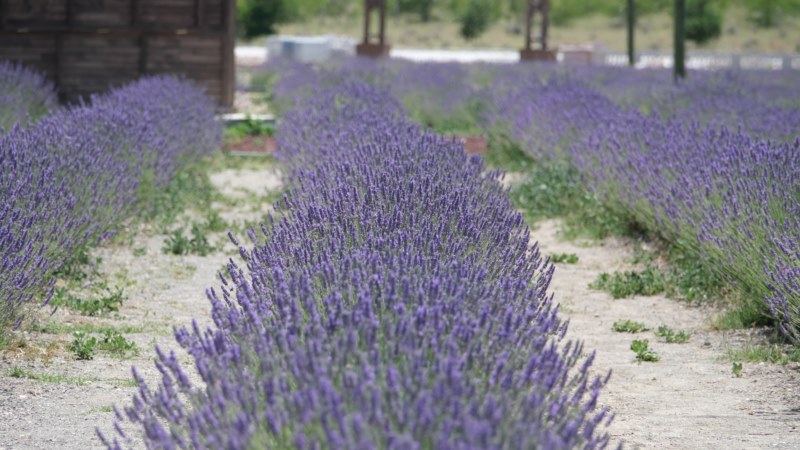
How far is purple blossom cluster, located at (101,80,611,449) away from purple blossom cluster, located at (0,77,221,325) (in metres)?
1.04

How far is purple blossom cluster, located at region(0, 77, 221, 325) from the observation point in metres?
5.17

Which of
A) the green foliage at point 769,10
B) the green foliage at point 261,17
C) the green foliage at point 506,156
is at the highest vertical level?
the green foliage at point 769,10

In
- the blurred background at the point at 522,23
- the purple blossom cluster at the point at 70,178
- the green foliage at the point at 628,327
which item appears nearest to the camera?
the purple blossom cluster at the point at 70,178

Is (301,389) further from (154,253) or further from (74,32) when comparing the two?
(74,32)

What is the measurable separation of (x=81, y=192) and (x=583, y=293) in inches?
124

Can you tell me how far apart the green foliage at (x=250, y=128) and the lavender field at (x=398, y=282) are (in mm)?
3248

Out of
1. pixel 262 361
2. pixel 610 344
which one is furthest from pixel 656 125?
pixel 262 361

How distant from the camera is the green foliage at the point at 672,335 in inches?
243

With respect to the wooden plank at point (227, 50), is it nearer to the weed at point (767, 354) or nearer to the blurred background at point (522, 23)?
the weed at point (767, 354)

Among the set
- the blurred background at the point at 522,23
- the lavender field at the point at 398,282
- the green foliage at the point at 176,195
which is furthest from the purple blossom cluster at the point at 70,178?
the blurred background at the point at 522,23

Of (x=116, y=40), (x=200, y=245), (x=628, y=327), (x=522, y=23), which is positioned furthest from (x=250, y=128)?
(x=522, y=23)

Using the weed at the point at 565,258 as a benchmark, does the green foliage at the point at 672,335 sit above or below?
below

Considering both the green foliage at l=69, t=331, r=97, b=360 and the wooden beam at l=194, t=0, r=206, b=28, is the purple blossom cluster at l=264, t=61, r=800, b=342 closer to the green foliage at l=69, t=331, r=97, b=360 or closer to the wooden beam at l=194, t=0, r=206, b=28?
the wooden beam at l=194, t=0, r=206, b=28

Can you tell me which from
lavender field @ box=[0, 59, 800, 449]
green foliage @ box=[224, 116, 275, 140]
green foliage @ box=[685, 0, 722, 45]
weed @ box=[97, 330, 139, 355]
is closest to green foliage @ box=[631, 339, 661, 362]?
lavender field @ box=[0, 59, 800, 449]
